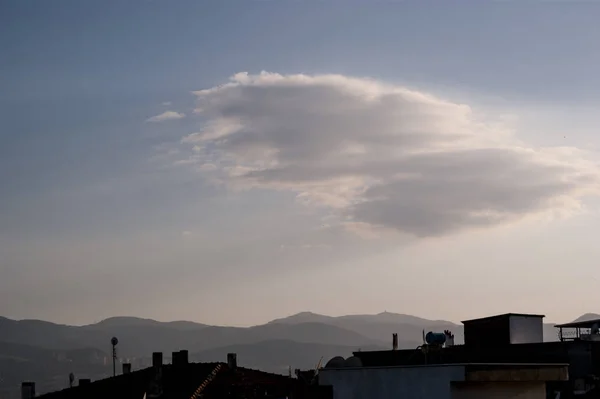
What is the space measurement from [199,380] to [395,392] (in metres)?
25.8

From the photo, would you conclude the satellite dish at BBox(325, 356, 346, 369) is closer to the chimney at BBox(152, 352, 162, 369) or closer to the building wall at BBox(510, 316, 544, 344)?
the chimney at BBox(152, 352, 162, 369)

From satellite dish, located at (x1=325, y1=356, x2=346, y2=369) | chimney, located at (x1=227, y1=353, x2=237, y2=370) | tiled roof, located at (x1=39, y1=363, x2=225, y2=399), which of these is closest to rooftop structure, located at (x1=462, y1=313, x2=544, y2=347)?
chimney, located at (x1=227, y1=353, x2=237, y2=370)

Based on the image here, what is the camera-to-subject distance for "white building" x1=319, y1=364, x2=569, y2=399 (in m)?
38.6

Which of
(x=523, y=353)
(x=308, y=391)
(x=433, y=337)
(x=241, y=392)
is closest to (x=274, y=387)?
(x=241, y=392)

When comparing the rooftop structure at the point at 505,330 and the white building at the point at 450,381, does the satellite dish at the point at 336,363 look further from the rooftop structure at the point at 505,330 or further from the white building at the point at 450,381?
the rooftop structure at the point at 505,330

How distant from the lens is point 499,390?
130ft

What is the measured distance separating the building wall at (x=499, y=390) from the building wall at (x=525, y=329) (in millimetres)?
28305

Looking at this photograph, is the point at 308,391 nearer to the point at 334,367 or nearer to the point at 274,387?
the point at 334,367

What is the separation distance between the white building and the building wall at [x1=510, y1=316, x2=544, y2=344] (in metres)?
27.9

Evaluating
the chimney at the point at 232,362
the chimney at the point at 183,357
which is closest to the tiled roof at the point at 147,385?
the chimney at the point at 232,362

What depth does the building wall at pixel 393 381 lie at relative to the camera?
38750 millimetres

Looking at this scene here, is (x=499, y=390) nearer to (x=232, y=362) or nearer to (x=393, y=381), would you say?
(x=393, y=381)

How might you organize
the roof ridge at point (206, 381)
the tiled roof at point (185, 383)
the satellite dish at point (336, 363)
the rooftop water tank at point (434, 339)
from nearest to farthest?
the rooftop water tank at point (434, 339) < the satellite dish at point (336, 363) < the roof ridge at point (206, 381) < the tiled roof at point (185, 383)

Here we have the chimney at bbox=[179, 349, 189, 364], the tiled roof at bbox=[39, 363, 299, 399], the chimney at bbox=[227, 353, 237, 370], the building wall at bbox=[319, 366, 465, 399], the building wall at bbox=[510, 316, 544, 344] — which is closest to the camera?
the building wall at bbox=[319, 366, 465, 399]
